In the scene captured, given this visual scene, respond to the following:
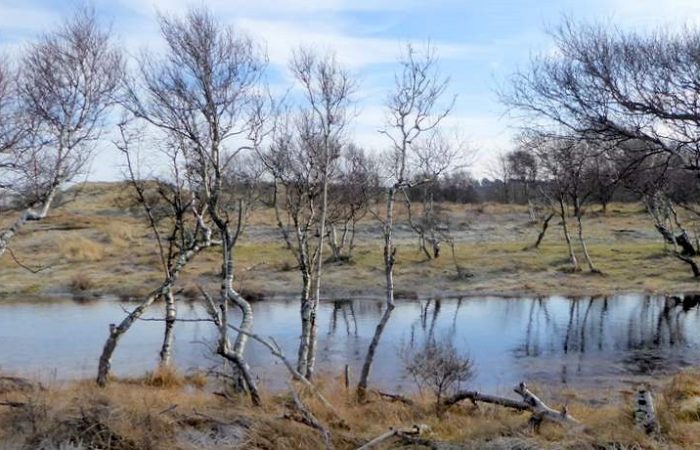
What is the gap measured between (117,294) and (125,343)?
42.2 ft

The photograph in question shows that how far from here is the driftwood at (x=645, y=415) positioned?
31.9 ft

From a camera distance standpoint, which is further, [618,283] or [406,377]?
[618,283]

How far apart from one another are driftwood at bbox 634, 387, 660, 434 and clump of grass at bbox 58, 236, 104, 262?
39112mm

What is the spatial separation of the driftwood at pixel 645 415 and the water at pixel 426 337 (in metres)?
7.50

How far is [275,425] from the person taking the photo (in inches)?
411

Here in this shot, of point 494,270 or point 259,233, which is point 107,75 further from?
point 259,233

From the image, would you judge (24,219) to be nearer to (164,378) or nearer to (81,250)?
(164,378)

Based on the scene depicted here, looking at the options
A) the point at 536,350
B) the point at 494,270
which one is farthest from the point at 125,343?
the point at 494,270

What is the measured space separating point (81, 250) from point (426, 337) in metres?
29.5

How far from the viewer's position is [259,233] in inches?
2158

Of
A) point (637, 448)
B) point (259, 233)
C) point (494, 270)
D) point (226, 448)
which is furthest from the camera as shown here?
point (259, 233)

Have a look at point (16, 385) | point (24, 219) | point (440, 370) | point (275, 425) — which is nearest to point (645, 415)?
point (440, 370)

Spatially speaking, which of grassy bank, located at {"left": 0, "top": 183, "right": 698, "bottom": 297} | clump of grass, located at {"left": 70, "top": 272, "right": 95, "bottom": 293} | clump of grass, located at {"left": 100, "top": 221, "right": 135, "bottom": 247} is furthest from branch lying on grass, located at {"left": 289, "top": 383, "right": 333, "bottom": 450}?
clump of grass, located at {"left": 100, "top": 221, "right": 135, "bottom": 247}

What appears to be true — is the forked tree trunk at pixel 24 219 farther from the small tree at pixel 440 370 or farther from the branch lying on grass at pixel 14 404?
the small tree at pixel 440 370
